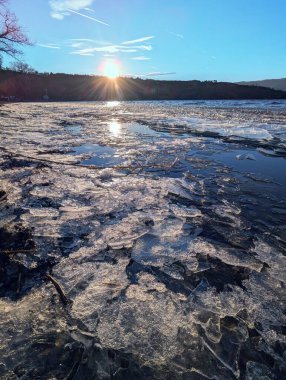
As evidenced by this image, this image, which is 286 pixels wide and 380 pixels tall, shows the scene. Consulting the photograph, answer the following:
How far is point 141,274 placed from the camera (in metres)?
2.20

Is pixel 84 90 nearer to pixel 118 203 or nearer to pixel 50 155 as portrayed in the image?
pixel 50 155

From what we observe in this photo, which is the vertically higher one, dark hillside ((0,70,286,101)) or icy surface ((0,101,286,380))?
dark hillside ((0,70,286,101))

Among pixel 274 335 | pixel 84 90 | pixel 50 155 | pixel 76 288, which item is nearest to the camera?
pixel 274 335

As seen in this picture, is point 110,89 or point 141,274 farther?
point 110,89

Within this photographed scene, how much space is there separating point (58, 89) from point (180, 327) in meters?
40.6

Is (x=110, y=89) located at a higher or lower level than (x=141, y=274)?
higher

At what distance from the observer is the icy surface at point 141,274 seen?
1523 millimetres

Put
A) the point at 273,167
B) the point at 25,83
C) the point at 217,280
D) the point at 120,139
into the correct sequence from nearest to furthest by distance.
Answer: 1. the point at 217,280
2. the point at 273,167
3. the point at 120,139
4. the point at 25,83

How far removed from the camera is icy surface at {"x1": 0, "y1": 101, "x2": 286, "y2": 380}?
1.52 m

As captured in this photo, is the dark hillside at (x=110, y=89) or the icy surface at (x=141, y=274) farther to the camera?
the dark hillside at (x=110, y=89)

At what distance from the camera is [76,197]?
365 centimetres

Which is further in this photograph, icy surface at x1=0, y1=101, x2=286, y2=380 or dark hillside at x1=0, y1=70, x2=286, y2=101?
dark hillside at x1=0, y1=70, x2=286, y2=101

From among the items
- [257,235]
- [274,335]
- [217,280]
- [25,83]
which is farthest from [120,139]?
[25,83]

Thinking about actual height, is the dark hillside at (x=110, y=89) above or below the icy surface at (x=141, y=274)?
above
